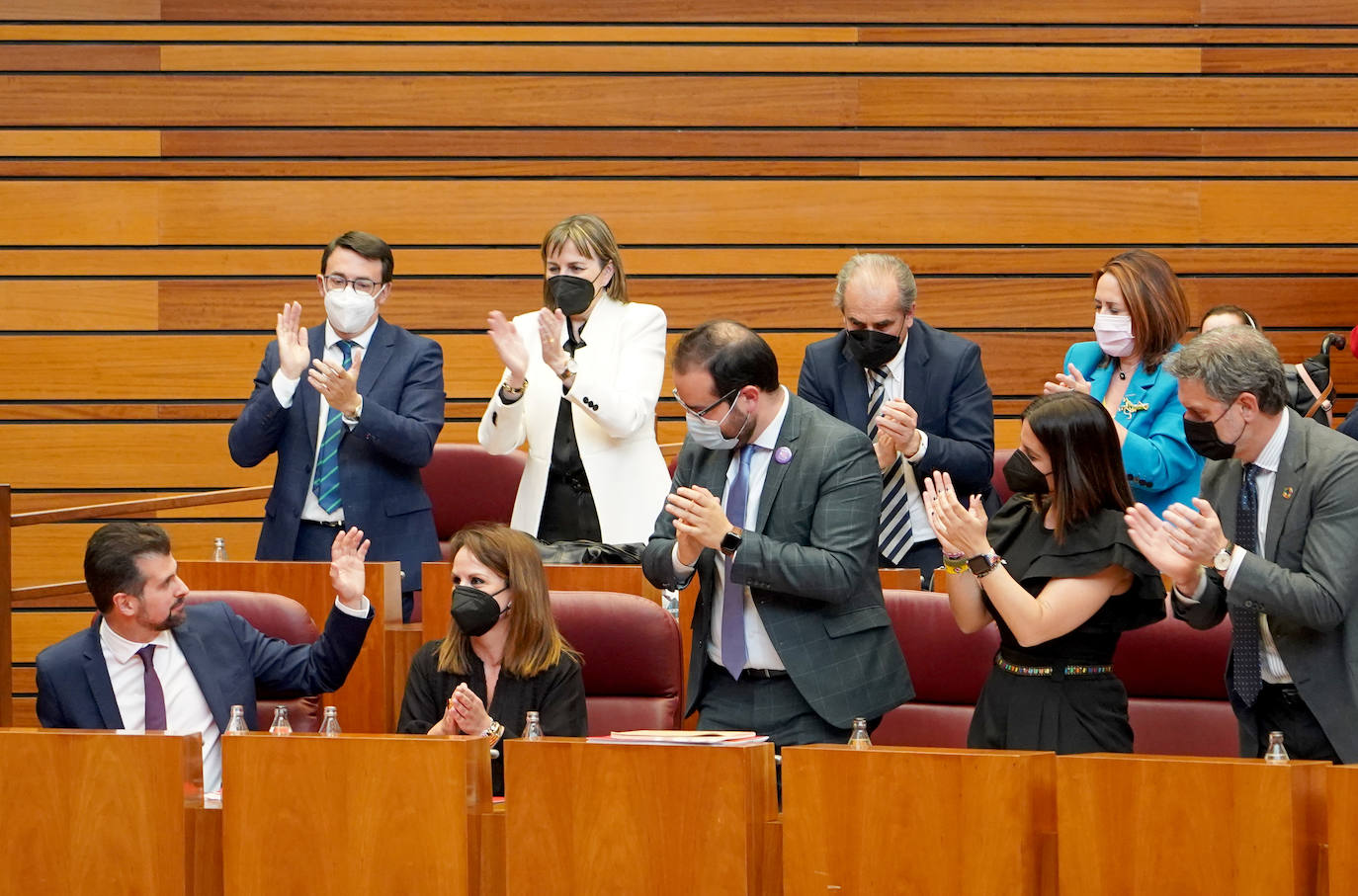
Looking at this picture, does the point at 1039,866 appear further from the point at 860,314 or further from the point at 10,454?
the point at 10,454

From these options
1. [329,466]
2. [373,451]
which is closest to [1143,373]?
[373,451]

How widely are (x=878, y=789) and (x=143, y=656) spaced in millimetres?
1443

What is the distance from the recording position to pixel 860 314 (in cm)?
339

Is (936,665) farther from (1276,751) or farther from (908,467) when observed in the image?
(1276,751)

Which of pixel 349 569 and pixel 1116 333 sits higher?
pixel 1116 333

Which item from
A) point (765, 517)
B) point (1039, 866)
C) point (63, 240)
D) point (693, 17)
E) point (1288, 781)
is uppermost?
point (693, 17)

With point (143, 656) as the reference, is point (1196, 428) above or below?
above

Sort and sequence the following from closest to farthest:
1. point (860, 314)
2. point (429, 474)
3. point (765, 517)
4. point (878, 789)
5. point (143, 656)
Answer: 1. point (878, 789)
2. point (765, 517)
3. point (143, 656)
4. point (860, 314)
5. point (429, 474)

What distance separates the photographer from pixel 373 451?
3.60m

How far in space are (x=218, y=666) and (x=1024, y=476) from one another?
4.84 feet

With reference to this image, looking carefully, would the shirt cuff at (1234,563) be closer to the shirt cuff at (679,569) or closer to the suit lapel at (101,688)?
the shirt cuff at (679,569)

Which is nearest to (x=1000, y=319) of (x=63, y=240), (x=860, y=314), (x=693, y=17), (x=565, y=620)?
(x=693, y=17)

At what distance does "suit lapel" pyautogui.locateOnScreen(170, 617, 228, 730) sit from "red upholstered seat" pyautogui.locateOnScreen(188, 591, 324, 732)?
0.50 ft

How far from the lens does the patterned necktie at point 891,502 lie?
3.40 m
